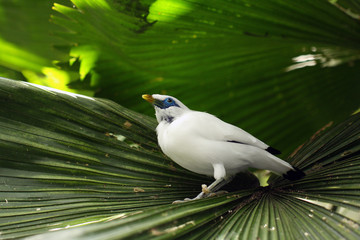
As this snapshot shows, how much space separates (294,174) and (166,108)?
0.50 m

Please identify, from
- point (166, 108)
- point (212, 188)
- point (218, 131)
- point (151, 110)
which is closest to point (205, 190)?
point (212, 188)

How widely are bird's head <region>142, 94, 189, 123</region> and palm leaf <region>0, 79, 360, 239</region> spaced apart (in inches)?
3.7

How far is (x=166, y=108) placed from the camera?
1.50 m

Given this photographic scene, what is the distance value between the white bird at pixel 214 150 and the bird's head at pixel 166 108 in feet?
0.27

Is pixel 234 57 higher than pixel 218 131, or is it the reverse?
pixel 234 57

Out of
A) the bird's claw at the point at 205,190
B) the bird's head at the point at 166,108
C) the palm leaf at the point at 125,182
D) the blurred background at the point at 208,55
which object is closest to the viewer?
the palm leaf at the point at 125,182

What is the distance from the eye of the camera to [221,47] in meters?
1.84

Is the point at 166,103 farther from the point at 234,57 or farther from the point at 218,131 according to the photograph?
the point at 234,57

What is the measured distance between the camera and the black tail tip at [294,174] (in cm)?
130

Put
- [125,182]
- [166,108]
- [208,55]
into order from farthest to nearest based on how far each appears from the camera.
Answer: [208,55] < [166,108] < [125,182]

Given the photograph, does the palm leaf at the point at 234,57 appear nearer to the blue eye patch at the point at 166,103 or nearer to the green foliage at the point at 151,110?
the green foliage at the point at 151,110

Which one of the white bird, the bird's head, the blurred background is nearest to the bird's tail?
the white bird

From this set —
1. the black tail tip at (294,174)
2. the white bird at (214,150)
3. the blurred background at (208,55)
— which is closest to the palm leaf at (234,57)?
the blurred background at (208,55)

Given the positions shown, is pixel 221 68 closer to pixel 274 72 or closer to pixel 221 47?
pixel 221 47
